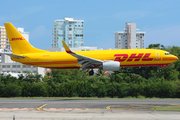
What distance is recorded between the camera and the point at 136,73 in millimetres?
86312

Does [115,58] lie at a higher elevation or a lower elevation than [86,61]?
higher

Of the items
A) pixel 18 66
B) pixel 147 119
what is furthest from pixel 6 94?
pixel 18 66

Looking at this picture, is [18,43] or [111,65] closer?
[111,65]

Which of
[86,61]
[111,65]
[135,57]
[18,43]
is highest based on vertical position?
[18,43]

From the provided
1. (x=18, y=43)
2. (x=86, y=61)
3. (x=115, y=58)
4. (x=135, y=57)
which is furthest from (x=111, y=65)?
(x=18, y=43)

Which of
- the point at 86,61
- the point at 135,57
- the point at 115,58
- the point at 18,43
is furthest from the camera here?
the point at 18,43

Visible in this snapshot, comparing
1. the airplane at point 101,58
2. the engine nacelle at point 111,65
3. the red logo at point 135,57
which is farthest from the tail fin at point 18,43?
the red logo at point 135,57

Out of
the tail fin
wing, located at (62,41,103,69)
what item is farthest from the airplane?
the tail fin

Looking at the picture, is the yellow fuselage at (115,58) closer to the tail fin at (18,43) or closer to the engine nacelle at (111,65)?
the engine nacelle at (111,65)

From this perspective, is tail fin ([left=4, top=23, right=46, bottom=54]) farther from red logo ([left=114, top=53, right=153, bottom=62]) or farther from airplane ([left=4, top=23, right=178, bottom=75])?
red logo ([left=114, top=53, right=153, bottom=62])

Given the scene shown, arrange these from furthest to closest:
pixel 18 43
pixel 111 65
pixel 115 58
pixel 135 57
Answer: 1. pixel 18 43
2. pixel 115 58
3. pixel 135 57
4. pixel 111 65

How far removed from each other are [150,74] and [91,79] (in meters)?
17.8

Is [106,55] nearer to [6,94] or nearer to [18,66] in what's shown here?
[6,94]

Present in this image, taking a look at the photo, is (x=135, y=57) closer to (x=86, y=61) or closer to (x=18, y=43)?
(x=86, y=61)
